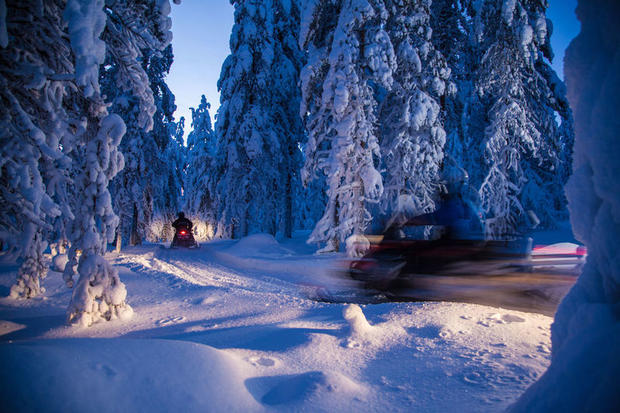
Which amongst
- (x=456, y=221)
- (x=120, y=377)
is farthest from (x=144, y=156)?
(x=120, y=377)

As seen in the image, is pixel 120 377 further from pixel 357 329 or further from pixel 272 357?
pixel 357 329

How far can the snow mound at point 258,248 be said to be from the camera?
1344 cm

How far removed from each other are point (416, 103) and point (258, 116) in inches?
403

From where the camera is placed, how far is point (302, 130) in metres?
21.7

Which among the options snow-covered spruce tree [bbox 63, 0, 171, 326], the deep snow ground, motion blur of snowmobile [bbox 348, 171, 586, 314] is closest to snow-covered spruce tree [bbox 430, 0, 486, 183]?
motion blur of snowmobile [bbox 348, 171, 586, 314]

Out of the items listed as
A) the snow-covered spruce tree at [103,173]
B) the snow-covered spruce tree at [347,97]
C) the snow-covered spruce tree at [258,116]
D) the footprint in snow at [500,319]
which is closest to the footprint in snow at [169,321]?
the snow-covered spruce tree at [103,173]

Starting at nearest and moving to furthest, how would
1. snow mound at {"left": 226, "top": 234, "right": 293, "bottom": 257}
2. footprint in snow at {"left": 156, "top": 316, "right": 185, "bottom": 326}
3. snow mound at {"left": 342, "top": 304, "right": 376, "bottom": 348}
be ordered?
snow mound at {"left": 342, "top": 304, "right": 376, "bottom": 348}
footprint in snow at {"left": 156, "top": 316, "right": 185, "bottom": 326}
snow mound at {"left": 226, "top": 234, "right": 293, "bottom": 257}

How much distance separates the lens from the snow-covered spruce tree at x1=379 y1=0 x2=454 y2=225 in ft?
39.9

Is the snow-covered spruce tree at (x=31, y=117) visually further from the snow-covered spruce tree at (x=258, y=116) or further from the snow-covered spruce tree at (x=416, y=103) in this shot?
the snow-covered spruce tree at (x=258, y=116)

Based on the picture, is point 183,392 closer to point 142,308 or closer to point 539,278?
point 142,308

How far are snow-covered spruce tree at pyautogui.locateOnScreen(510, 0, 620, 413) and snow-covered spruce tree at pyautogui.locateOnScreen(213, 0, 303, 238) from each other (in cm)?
1759

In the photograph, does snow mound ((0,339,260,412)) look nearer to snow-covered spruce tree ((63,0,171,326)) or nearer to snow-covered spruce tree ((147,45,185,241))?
snow-covered spruce tree ((63,0,171,326))

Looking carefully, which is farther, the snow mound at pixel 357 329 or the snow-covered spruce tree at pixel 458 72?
the snow-covered spruce tree at pixel 458 72

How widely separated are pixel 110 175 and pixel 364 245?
26.0ft
